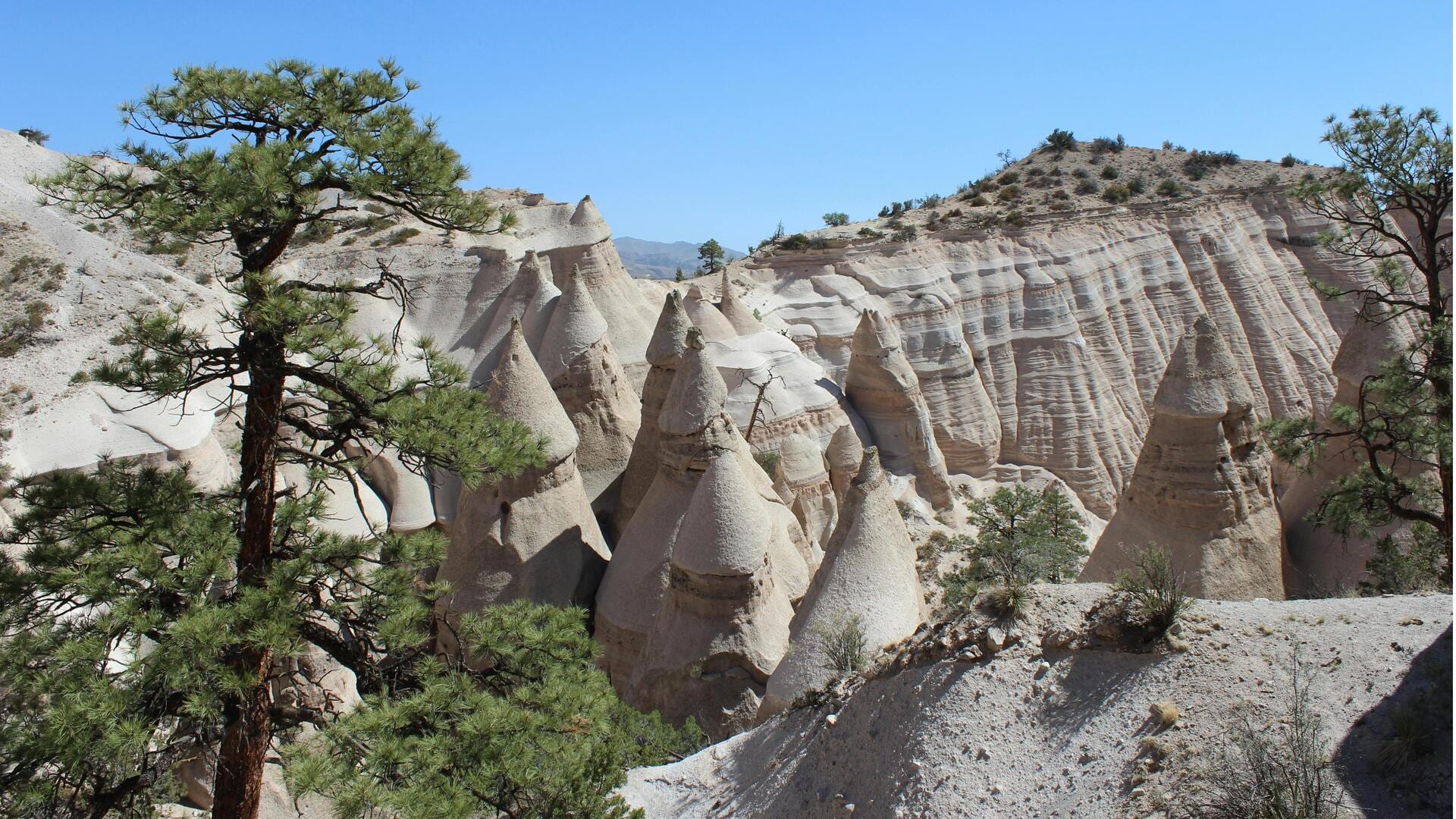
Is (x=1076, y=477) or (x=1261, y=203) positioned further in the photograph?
(x=1261, y=203)

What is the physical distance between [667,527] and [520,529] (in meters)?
1.91

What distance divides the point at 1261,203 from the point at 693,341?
28819mm

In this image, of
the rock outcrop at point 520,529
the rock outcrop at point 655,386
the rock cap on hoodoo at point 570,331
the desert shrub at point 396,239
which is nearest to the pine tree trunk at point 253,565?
the rock outcrop at point 520,529

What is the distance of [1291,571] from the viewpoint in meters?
12.1

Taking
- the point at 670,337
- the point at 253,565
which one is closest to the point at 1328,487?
the point at 670,337

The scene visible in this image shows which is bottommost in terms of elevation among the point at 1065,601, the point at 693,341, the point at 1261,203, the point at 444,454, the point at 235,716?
the point at 235,716

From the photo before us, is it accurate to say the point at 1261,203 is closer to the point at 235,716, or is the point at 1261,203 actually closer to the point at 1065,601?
the point at 1065,601

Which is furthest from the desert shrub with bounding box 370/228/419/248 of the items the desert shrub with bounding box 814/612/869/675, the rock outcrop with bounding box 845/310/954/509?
the desert shrub with bounding box 814/612/869/675

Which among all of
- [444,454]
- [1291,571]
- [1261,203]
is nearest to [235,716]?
[444,454]

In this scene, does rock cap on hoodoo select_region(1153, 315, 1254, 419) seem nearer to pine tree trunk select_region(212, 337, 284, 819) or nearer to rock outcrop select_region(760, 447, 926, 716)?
rock outcrop select_region(760, 447, 926, 716)

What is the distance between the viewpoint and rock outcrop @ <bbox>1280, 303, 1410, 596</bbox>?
38.3ft

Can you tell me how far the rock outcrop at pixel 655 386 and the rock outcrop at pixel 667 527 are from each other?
1.55m

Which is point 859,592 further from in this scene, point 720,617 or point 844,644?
point 720,617

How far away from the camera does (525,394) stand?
11.5 m
